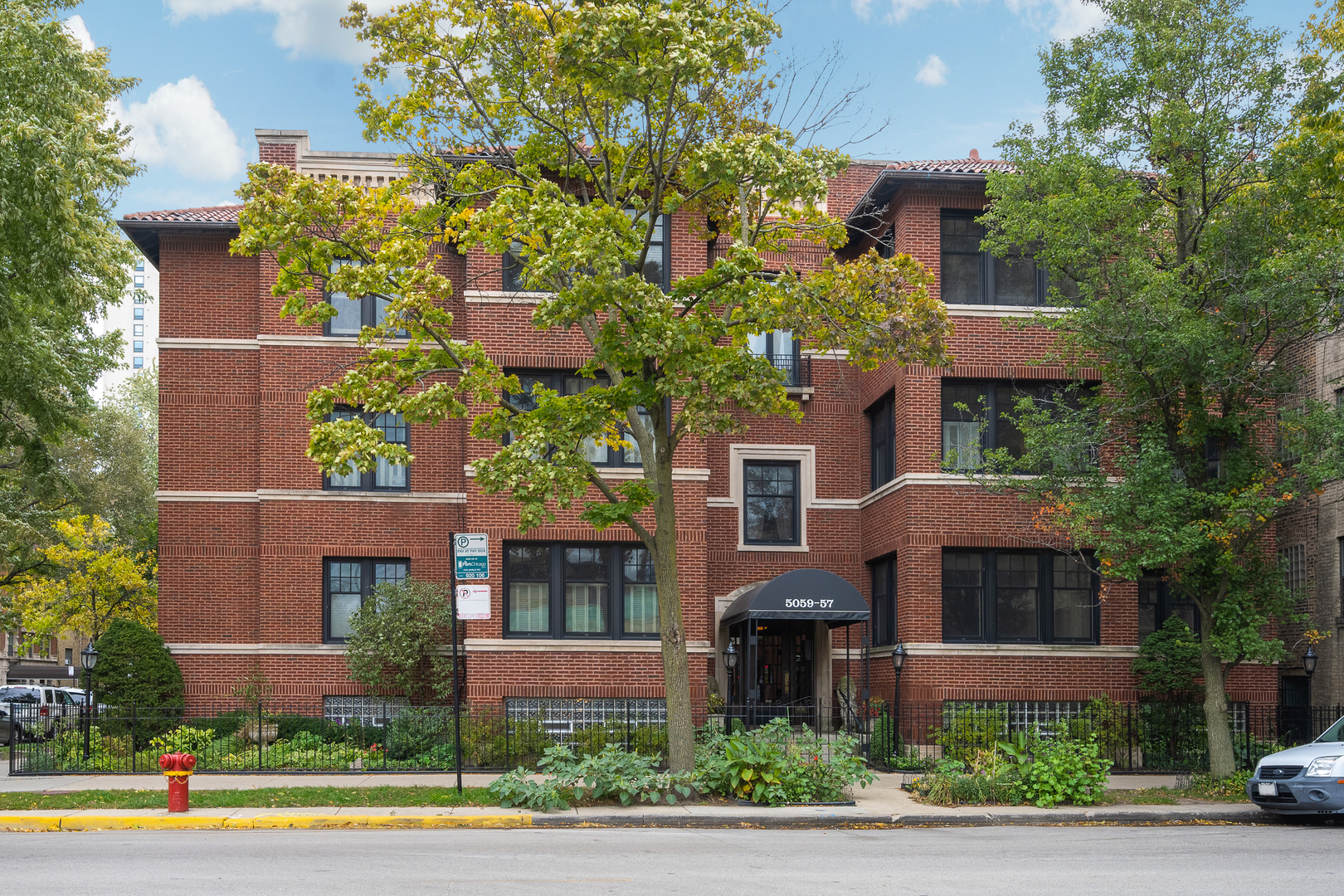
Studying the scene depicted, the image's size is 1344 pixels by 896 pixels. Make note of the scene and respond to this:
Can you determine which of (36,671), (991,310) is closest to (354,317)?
(991,310)

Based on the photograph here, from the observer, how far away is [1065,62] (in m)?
18.6

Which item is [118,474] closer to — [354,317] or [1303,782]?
[354,317]

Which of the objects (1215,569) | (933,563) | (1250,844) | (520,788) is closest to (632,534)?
(933,563)

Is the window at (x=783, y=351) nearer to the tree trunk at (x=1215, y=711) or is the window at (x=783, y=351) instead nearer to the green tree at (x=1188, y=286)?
the green tree at (x=1188, y=286)

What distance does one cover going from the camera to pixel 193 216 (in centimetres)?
2509

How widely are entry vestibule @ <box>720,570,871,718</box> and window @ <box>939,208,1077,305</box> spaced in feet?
21.2

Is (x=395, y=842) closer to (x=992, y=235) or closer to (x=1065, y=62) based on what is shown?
(x=992, y=235)

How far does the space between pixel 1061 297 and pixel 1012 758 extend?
747 centimetres

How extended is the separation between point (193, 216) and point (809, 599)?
15596 millimetres

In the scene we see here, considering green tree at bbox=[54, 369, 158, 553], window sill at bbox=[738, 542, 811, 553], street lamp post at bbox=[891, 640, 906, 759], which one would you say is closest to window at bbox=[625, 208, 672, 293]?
window sill at bbox=[738, 542, 811, 553]

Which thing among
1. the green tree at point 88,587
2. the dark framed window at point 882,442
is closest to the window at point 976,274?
the dark framed window at point 882,442

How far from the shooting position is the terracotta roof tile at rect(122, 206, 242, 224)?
2456 centimetres

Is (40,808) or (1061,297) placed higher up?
(1061,297)

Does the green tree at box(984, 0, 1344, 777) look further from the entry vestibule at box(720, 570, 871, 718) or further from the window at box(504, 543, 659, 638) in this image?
the window at box(504, 543, 659, 638)
